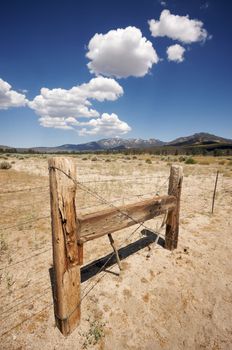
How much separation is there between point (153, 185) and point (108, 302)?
11.1 metres

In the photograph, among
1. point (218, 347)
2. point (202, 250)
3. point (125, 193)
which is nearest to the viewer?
point (218, 347)

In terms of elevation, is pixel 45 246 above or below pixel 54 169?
below

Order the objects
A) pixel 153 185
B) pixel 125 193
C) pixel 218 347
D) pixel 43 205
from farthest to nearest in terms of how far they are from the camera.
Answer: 1. pixel 153 185
2. pixel 125 193
3. pixel 43 205
4. pixel 218 347

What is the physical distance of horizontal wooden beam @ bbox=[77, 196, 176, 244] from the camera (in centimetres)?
286

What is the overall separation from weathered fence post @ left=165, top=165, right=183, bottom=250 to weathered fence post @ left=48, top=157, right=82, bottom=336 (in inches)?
113

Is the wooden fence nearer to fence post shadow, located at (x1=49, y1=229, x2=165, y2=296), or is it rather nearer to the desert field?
the desert field

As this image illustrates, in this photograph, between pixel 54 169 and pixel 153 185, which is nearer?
pixel 54 169

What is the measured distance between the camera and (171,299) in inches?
149

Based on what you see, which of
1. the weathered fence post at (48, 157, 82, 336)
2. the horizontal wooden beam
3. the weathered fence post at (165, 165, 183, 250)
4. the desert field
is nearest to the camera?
the weathered fence post at (48, 157, 82, 336)

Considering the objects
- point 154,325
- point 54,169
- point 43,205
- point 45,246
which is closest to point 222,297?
point 154,325

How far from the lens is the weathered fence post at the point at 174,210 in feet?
16.1

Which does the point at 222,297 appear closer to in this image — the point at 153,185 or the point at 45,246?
the point at 45,246

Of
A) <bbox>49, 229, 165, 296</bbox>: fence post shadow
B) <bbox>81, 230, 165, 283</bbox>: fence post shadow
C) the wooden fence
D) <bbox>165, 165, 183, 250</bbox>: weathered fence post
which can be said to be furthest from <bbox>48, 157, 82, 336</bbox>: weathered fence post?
<bbox>165, 165, 183, 250</bbox>: weathered fence post

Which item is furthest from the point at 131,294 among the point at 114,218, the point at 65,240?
the point at 65,240
